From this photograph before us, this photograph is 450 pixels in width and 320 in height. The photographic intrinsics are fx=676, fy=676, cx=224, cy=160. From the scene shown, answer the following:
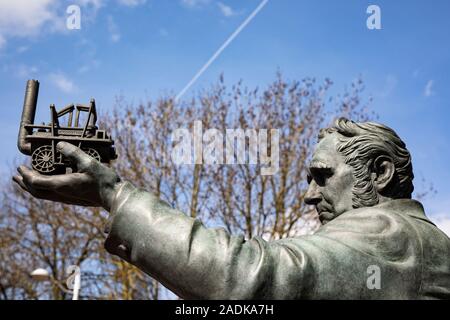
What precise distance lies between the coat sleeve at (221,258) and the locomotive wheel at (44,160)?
1.10 feet

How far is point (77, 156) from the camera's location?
2576 mm

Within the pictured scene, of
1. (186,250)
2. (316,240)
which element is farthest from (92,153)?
(316,240)

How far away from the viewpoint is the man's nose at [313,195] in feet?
10.0

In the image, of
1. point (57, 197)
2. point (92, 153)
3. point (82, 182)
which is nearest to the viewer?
point (82, 182)

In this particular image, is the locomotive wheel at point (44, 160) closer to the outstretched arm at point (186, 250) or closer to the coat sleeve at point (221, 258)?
the outstretched arm at point (186, 250)

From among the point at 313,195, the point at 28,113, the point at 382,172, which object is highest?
the point at 28,113

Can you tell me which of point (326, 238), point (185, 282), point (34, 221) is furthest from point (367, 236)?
point (34, 221)

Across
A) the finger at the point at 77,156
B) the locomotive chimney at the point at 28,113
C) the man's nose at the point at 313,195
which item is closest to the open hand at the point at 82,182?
the finger at the point at 77,156

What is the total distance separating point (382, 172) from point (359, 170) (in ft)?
0.35

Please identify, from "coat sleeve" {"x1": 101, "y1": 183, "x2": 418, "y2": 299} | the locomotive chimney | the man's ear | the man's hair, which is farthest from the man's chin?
the locomotive chimney

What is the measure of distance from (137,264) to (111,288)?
57.4ft

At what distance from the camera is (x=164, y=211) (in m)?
2.47

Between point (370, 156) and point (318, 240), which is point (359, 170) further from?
point (318, 240)
